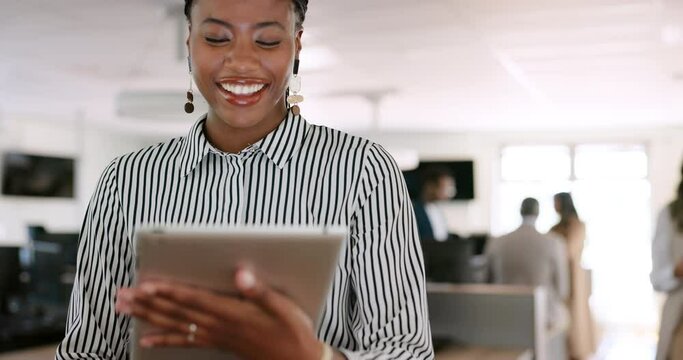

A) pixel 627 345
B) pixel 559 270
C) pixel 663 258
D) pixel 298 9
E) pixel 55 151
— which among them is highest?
pixel 55 151

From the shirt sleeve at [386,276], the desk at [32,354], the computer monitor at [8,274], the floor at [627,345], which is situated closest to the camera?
the shirt sleeve at [386,276]

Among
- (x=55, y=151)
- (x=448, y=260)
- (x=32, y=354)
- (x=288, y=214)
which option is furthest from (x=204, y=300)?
(x=55, y=151)

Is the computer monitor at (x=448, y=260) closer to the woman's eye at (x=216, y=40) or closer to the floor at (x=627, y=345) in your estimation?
the woman's eye at (x=216, y=40)

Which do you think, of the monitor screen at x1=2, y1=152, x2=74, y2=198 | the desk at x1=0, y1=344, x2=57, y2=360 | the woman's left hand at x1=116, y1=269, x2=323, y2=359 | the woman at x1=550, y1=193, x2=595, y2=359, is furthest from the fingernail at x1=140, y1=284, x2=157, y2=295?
the monitor screen at x1=2, y1=152, x2=74, y2=198

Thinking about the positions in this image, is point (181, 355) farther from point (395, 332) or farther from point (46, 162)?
point (46, 162)

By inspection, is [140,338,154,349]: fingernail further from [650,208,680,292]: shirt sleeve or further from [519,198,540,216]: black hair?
[519,198,540,216]: black hair

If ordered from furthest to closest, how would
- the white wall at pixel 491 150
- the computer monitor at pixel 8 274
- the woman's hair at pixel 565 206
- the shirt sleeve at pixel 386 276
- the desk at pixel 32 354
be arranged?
the white wall at pixel 491 150, the woman's hair at pixel 565 206, the computer monitor at pixel 8 274, the desk at pixel 32 354, the shirt sleeve at pixel 386 276

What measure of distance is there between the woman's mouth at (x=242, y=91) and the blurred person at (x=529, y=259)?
4.07m

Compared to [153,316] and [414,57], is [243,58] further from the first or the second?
[414,57]

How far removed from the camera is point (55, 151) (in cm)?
1044

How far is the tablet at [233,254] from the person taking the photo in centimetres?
79

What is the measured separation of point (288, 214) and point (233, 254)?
219 millimetres

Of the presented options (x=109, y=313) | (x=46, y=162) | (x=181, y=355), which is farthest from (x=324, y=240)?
(x=46, y=162)

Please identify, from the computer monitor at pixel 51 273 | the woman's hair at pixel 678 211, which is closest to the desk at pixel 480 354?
the woman's hair at pixel 678 211
